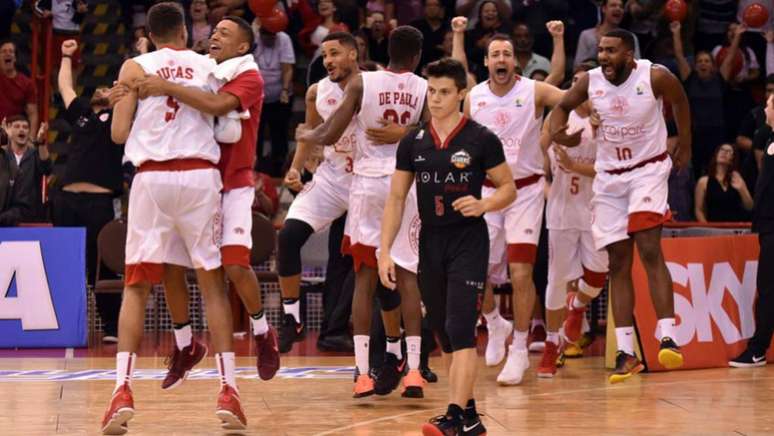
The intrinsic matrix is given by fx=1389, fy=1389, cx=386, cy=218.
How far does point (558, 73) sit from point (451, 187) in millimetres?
4373

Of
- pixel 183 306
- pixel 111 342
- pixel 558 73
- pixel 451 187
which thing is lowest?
pixel 111 342

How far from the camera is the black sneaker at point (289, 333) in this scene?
35.1 ft

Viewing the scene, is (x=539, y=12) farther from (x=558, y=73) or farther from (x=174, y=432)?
(x=174, y=432)

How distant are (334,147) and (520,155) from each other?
159 cm

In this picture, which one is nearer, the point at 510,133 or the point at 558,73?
the point at 510,133

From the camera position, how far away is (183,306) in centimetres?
921

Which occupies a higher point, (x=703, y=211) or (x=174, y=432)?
(x=703, y=211)

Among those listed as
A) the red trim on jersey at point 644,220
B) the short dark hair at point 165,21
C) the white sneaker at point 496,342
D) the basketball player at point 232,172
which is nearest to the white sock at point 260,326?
the basketball player at point 232,172

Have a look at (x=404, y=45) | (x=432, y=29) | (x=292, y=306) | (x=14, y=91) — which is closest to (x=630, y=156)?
(x=404, y=45)

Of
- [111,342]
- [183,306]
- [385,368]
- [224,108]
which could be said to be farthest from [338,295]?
[224,108]

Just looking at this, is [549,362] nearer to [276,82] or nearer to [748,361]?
[748,361]

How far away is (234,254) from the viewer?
8781 mm

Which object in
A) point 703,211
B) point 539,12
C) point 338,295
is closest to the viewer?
point 338,295

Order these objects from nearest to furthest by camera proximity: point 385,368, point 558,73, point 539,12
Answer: point 385,368 → point 558,73 → point 539,12
